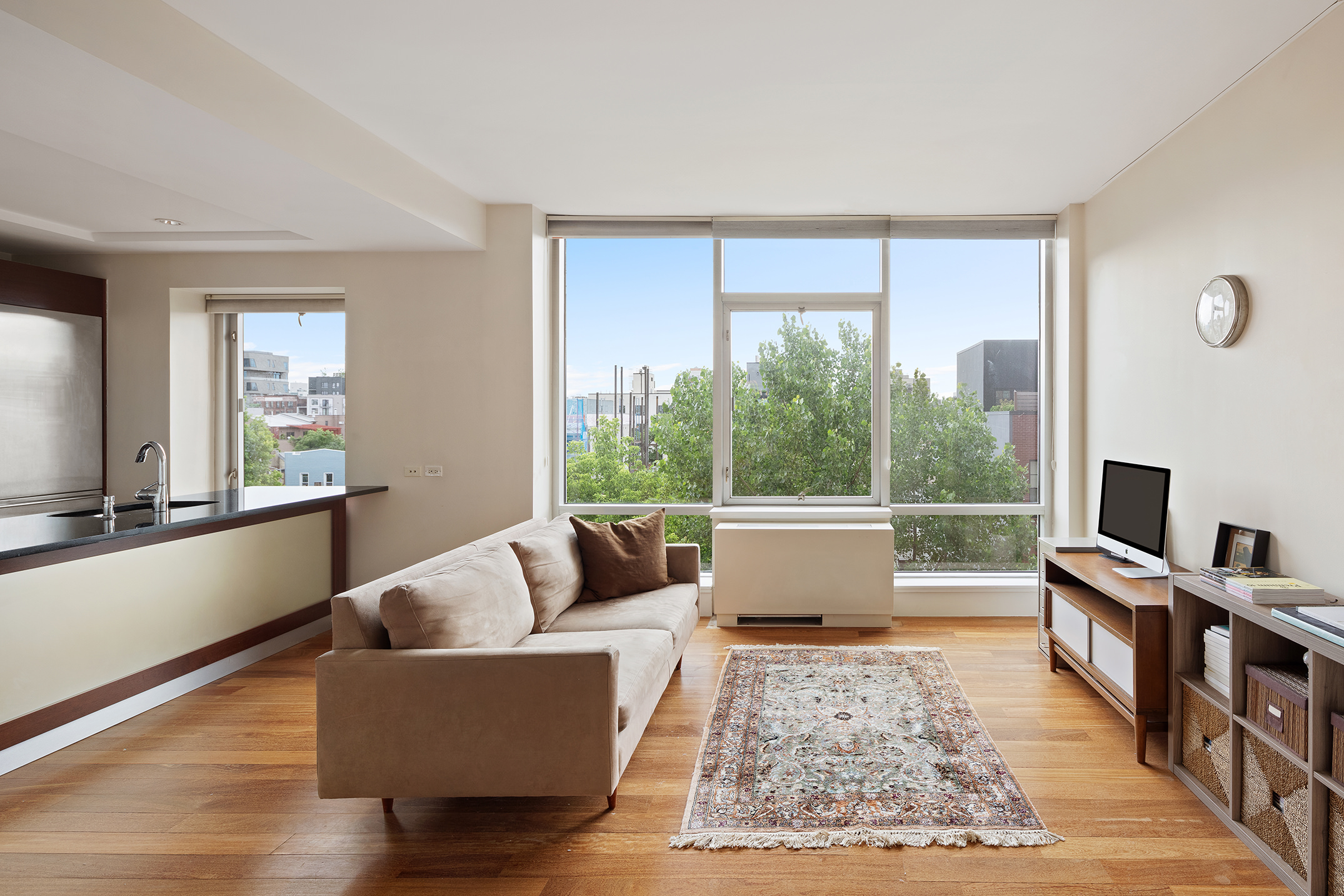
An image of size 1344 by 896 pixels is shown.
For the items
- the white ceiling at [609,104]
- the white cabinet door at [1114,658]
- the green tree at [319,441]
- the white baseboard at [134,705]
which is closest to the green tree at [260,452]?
the green tree at [319,441]

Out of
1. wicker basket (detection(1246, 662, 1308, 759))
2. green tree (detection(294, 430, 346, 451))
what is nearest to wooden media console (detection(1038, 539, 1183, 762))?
wicker basket (detection(1246, 662, 1308, 759))

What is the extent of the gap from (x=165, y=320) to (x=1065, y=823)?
18.0ft

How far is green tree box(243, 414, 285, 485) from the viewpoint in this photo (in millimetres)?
4980

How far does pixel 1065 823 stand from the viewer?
2.27 metres

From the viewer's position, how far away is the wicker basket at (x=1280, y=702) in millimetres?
1952

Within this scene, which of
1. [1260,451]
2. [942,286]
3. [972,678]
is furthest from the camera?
[942,286]

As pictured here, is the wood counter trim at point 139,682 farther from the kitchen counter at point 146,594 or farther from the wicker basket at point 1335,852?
the wicker basket at point 1335,852

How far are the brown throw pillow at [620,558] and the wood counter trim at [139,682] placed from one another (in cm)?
183

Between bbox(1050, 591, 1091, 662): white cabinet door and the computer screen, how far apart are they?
39 cm

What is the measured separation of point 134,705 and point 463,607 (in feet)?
6.38

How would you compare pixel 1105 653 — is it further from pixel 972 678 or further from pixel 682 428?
pixel 682 428

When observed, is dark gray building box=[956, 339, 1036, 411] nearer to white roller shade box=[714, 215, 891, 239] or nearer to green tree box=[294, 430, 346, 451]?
white roller shade box=[714, 215, 891, 239]

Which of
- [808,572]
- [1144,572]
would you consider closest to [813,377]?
[808,572]

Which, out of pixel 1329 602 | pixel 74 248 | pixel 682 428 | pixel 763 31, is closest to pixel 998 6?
pixel 763 31
